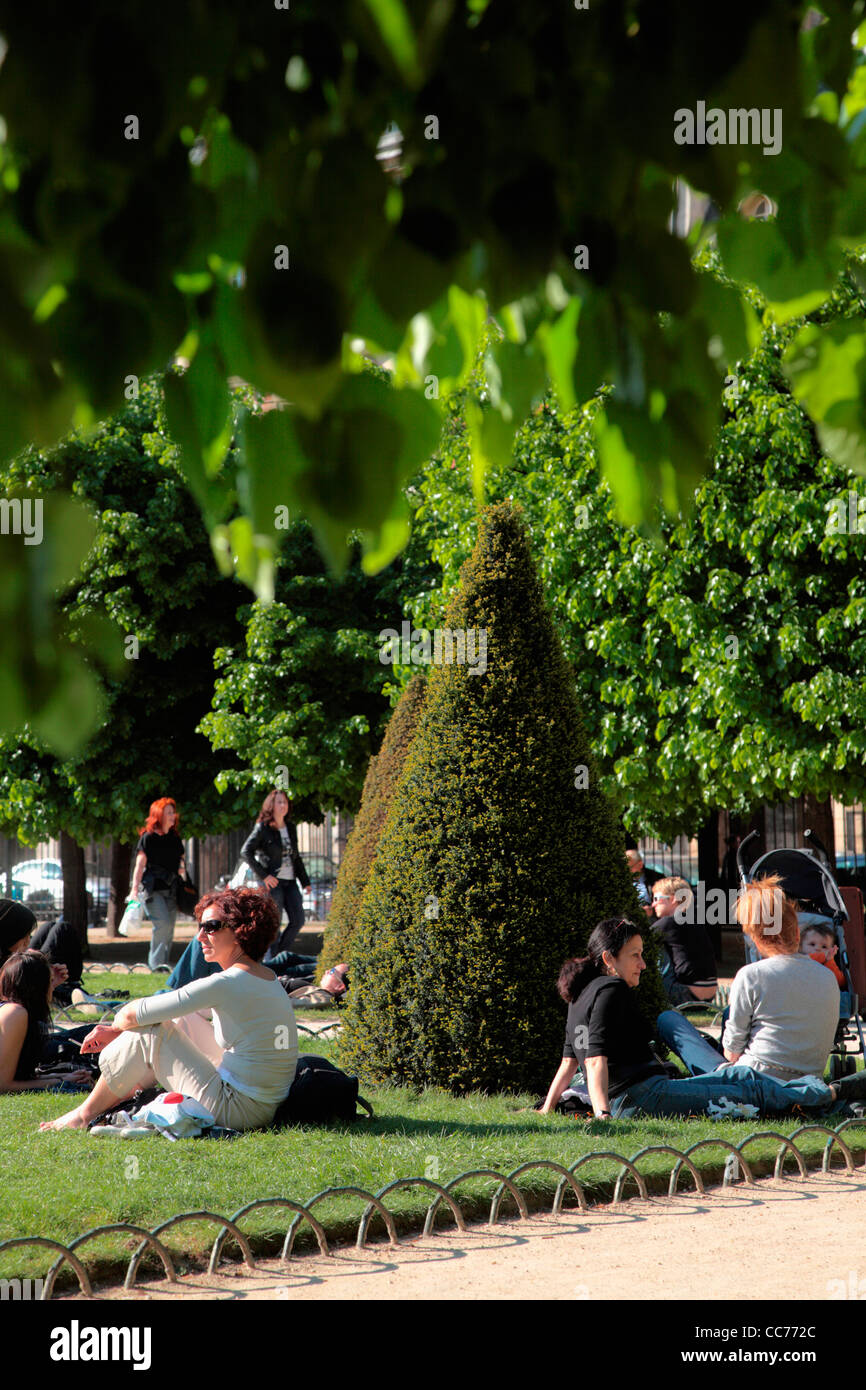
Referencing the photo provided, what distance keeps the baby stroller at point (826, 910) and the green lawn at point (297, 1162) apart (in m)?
1.75

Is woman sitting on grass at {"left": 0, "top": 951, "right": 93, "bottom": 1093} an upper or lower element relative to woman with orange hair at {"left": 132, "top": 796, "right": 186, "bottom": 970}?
lower

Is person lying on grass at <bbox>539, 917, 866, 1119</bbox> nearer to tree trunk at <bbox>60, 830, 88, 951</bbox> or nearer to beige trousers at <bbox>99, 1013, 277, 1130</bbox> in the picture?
beige trousers at <bbox>99, 1013, 277, 1130</bbox>

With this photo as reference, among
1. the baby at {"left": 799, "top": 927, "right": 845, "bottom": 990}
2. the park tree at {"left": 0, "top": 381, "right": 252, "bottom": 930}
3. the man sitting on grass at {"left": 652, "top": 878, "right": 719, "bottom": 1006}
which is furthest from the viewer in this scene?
the park tree at {"left": 0, "top": 381, "right": 252, "bottom": 930}

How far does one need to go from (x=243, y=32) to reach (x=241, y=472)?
425 mm

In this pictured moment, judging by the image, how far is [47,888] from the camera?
33.3 meters

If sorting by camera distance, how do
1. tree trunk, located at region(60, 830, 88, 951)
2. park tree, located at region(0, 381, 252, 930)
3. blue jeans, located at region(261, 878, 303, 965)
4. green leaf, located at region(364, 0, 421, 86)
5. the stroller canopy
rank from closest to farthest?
green leaf, located at region(364, 0, 421, 86) → the stroller canopy → blue jeans, located at region(261, 878, 303, 965) → park tree, located at region(0, 381, 252, 930) → tree trunk, located at region(60, 830, 88, 951)

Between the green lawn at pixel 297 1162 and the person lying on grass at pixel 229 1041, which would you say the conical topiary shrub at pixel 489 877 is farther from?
the person lying on grass at pixel 229 1041

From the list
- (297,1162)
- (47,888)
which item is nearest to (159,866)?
(297,1162)

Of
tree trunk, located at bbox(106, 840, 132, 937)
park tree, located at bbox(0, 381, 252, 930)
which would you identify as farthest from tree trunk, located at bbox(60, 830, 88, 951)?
tree trunk, located at bbox(106, 840, 132, 937)

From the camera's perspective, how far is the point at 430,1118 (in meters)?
7.25

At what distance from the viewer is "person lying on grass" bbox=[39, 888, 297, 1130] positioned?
669 centimetres

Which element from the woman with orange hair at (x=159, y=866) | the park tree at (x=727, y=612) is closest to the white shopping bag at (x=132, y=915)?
the woman with orange hair at (x=159, y=866)

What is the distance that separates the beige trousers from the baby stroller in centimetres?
349
